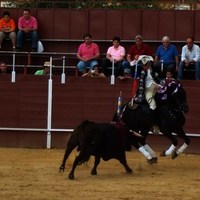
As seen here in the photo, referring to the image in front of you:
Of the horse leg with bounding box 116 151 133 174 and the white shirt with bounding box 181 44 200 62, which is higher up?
the white shirt with bounding box 181 44 200 62

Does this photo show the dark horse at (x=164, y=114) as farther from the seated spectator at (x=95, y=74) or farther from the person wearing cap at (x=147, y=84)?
the seated spectator at (x=95, y=74)

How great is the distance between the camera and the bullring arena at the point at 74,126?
8.84 metres

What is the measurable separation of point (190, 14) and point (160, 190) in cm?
796

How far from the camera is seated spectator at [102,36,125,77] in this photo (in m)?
14.4

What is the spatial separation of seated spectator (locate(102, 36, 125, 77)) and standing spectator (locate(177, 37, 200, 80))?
3.84ft

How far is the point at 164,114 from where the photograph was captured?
37.1 feet

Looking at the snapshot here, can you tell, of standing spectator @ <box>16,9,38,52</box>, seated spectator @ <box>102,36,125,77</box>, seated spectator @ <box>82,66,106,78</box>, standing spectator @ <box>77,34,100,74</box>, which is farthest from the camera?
standing spectator @ <box>16,9,38,52</box>

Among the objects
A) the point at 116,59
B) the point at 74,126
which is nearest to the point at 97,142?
the point at 74,126

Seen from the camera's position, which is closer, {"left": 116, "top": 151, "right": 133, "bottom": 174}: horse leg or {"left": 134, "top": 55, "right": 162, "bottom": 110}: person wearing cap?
{"left": 116, "top": 151, "right": 133, "bottom": 174}: horse leg

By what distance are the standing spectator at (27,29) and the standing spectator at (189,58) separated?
11.2 ft

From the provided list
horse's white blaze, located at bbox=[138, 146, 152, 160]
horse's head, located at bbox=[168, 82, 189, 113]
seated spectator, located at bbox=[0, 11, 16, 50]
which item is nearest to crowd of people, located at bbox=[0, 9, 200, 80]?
seated spectator, located at bbox=[0, 11, 16, 50]

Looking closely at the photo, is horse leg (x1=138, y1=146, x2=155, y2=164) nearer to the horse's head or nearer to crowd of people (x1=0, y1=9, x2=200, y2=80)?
the horse's head

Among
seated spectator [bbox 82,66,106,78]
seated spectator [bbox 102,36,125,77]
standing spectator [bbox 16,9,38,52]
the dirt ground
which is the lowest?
the dirt ground

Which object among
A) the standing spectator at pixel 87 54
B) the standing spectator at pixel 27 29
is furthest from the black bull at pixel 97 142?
the standing spectator at pixel 27 29
